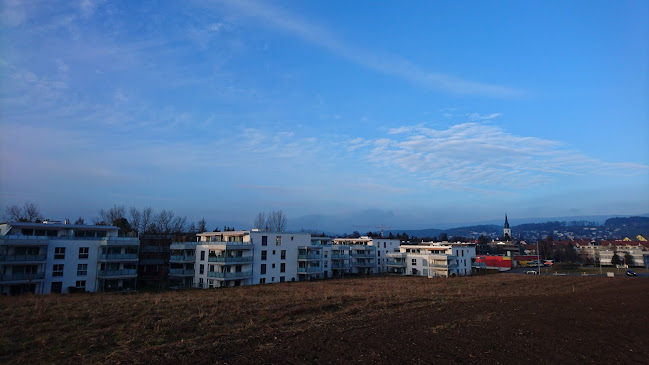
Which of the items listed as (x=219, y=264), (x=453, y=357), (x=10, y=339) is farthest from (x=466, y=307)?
(x=219, y=264)

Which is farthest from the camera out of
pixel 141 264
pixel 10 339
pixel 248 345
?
pixel 141 264

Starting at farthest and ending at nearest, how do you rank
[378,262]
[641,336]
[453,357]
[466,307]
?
[378,262] → [466,307] → [641,336] → [453,357]

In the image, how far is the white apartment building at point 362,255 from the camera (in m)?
72.6

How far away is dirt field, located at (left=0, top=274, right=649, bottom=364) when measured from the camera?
538 inches

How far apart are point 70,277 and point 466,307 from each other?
42.8m

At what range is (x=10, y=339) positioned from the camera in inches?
624

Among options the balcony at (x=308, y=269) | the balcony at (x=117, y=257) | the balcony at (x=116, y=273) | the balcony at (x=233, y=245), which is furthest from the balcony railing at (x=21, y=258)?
the balcony at (x=308, y=269)

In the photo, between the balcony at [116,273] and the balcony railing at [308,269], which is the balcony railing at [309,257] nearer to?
the balcony railing at [308,269]

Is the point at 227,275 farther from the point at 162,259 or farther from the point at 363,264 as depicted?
the point at 363,264

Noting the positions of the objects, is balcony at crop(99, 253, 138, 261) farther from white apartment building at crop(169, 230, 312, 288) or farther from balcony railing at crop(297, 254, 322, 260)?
balcony railing at crop(297, 254, 322, 260)

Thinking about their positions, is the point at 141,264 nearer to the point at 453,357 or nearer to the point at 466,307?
the point at 466,307

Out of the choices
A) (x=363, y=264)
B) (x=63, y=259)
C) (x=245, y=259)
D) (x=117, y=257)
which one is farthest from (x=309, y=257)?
(x=63, y=259)

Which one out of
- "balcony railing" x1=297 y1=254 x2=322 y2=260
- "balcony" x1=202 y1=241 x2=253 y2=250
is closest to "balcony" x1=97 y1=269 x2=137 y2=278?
"balcony" x1=202 y1=241 x2=253 y2=250

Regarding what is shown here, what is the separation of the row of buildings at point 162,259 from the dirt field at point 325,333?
17.4 meters
